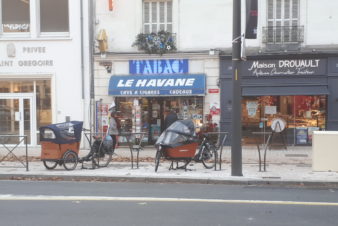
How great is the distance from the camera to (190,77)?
1727 cm

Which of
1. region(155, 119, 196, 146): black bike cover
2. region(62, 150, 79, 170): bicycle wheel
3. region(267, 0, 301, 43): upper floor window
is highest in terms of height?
region(267, 0, 301, 43): upper floor window

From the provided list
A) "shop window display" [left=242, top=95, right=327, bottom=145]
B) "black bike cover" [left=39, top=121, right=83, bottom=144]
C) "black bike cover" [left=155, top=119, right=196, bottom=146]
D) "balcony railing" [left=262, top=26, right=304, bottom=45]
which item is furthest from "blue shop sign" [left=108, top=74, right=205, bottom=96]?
"black bike cover" [left=155, top=119, right=196, bottom=146]

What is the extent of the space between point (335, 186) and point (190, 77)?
8399mm

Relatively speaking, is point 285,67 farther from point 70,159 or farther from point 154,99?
point 70,159

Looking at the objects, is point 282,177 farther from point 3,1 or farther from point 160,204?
point 3,1

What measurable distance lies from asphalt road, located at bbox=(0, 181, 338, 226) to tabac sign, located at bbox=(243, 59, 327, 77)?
26.2 ft

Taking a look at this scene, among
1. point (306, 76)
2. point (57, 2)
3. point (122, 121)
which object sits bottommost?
point (122, 121)

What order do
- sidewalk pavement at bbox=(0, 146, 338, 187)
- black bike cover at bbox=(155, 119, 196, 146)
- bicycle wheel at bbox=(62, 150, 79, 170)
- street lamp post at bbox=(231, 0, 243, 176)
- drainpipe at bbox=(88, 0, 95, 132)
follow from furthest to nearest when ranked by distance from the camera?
drainpipe at bbox=(88, 0, 95, 132)
bicycle wheel at bbox=(62, 150, 79, 170)
black bike cover at bbox=(155, 119, 196, 146)
street lamp post at bbox=(231, 0, 243, 176)
sidewalk pavement at bbox=(0, 146, 338, 187)

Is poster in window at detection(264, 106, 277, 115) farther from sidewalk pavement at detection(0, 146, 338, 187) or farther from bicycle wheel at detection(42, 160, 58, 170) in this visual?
bicycle wheel at detection(42, 160, 58, 170)

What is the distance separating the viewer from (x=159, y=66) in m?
17.6

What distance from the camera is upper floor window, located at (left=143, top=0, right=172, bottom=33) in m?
17.8

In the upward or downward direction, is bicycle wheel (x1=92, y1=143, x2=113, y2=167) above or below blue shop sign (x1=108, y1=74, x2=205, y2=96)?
below

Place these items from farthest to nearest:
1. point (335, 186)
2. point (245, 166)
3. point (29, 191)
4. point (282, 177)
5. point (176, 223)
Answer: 1. point (245, 166)
2. point (282, 177)
3. point (335, 186)
4. point (29, 191)
5. point (176, 223)

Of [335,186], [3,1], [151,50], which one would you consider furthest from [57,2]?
[335,186]
